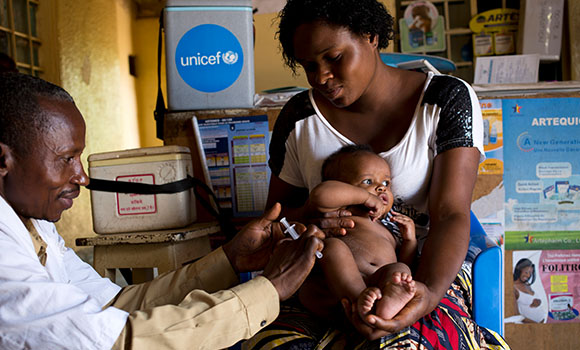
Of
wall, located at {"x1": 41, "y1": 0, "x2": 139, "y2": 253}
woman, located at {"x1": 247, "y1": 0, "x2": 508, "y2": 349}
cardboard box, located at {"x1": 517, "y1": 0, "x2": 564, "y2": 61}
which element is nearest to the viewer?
woman, located at {"x1": 247, "y1": 0, "x2": 508, "y2": 349}

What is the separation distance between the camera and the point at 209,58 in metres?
2.43

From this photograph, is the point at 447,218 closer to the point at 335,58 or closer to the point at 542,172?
the point at 335,58

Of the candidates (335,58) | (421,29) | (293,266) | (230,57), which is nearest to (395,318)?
(293,266)

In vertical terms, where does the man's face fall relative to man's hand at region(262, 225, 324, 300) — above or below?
above

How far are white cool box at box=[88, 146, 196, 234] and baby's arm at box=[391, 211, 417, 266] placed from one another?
1.09 m

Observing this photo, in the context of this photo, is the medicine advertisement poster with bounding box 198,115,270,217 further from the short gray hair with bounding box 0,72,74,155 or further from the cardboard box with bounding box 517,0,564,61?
the cardboard box with bounding box 517,0,564,61

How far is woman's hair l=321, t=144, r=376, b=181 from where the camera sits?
1.63m

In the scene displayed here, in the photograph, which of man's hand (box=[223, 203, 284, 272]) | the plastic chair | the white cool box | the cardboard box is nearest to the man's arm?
man's hand (box=[223, 203, 284, 272])

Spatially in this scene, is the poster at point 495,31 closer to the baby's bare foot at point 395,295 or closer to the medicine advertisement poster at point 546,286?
the medicine advertisement poster at point 546,286

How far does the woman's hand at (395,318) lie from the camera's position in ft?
3.71

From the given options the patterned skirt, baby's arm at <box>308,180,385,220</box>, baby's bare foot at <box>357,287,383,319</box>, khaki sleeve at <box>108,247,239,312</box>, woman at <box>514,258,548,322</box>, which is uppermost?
baby's arm at <box>308,180,385,220</box>

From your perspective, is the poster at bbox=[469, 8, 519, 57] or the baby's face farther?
the poster at bbox=[469, 8, 519, 57]

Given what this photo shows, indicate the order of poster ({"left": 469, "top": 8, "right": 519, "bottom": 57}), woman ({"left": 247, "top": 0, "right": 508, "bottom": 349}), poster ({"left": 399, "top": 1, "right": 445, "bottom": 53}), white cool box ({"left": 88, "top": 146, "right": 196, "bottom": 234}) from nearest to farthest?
woman ({"left": 247, "top": 0, "right": 508, "bottom": 349}) < white cool box ({"left": 88, "top": 146, "right": 196, "bottom": 234}) < poster ({"left": 469, "top": 8, "right": 519, "bottom": 57}) < poster ({"left": 399, "top": 1, "right": 445, "bottom": 53})

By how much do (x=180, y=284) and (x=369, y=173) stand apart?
0.67m
